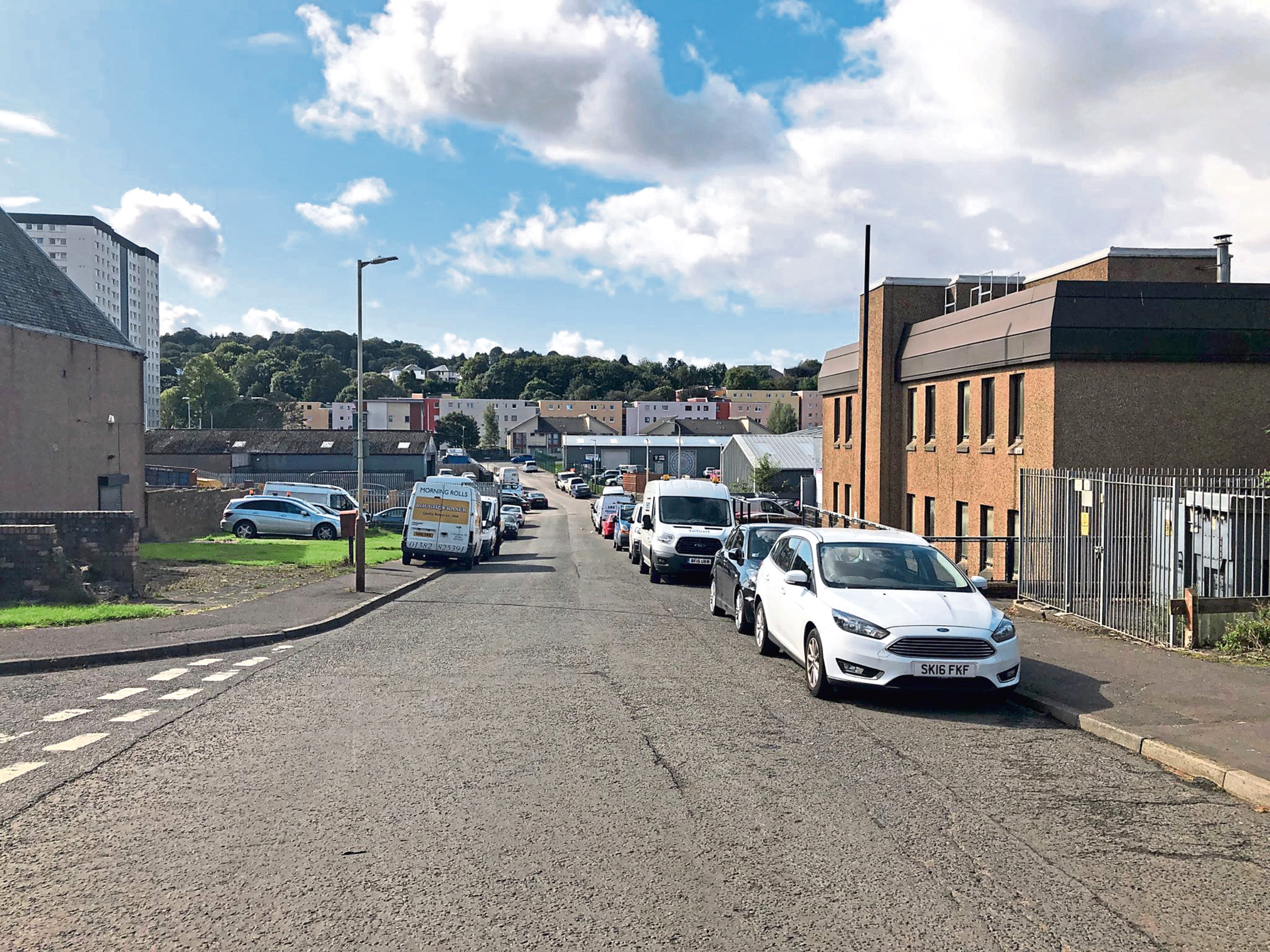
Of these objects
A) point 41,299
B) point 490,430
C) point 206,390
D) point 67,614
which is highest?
point 206,390

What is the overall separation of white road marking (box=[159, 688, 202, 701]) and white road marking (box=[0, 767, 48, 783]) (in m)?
2.29

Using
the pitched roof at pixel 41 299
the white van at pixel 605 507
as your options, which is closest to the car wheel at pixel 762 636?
the pitched roof at pixel 41 299

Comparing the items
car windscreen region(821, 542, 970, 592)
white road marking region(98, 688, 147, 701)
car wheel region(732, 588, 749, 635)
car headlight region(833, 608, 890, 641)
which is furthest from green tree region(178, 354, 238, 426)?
car headlight region(833, 608, 890, 641)

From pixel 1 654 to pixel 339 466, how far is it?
201 ft

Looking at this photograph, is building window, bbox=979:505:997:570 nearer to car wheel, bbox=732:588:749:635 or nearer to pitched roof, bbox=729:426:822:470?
car wheel, bbox=732:588:749:635

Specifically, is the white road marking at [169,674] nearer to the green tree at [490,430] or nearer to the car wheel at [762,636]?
the car wheel at [762,636]

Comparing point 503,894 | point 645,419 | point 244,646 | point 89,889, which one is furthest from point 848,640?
point 645,419

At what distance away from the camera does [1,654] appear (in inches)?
441

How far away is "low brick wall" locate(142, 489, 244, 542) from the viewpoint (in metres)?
35.9

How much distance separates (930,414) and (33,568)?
71.3 feet

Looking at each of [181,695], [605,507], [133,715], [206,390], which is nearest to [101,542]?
[181,695]

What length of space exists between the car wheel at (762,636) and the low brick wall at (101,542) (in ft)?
37.2

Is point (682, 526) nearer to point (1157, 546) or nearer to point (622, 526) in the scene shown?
point (1157, 546)

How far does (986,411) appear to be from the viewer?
24.2 metres
